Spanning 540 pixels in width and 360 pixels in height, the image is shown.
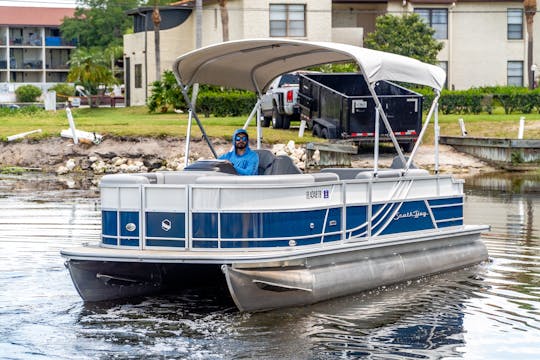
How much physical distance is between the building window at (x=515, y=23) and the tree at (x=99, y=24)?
52.5 meters

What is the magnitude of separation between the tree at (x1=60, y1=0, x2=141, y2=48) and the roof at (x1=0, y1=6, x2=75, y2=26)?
151 inches

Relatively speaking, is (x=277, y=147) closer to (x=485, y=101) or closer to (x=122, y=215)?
(x=485, y=101)

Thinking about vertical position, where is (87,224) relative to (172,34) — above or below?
below

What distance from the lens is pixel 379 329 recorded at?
38.7 feet

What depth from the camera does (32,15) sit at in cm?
10656

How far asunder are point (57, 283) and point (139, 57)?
1736 inches

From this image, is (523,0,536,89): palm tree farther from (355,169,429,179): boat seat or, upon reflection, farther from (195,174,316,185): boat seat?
(195,174,316,185): boat seat

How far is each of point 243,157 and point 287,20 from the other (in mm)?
36386

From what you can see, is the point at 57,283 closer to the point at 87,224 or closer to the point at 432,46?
the point at 87,224

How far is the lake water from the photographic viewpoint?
423 inches

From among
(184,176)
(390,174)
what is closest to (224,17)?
(390,174)

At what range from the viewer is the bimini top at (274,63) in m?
13.6

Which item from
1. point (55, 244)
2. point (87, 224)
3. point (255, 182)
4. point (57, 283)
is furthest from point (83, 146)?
point (255, 182)

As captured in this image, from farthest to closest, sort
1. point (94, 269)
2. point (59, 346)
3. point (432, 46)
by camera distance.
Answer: point (432, 46), point (94, 269), point (59, 346)
